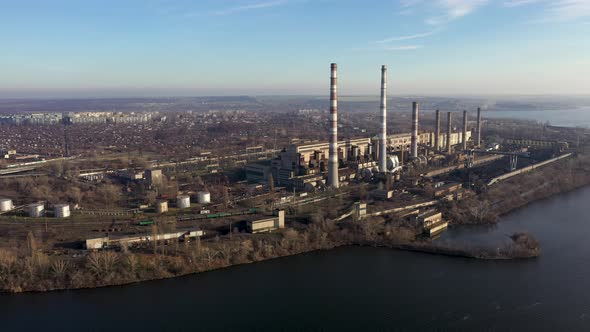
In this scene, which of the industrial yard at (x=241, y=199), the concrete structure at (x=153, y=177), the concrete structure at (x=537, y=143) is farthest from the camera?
the concrete structure at (x=537, y=143)

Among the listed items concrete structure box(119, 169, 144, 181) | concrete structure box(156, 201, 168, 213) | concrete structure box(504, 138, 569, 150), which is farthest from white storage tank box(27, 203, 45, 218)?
concrete structure box(504, 138, 569, 150)

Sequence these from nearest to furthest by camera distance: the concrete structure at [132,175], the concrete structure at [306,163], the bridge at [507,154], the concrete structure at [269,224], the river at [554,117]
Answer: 1. the concrete structure at [269,224]
2. the concrete structure at [306,163]
3. the concrete structure at [132,175]
4. the bridge at [507,154]
5. the river at [554,117]

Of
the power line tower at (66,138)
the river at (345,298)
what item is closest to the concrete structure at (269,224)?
the river at (345,298)

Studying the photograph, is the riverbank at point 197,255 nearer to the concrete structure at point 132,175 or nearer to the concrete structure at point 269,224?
the concrete structure at point 269,224

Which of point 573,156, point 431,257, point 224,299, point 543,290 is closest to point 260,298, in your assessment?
point 224,299

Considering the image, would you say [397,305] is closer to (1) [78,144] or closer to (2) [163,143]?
(2) [163,143]

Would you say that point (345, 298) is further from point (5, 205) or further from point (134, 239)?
point (5, 205)

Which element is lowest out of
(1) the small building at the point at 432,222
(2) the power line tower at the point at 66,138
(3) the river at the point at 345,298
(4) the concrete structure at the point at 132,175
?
(3) the river at the point at 345,298
